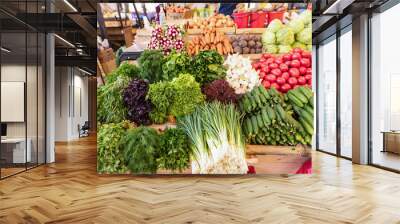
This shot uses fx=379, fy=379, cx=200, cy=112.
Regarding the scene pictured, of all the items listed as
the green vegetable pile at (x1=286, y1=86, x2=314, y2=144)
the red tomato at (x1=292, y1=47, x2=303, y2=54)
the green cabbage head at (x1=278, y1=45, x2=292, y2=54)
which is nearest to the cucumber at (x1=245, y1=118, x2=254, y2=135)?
the green vegetable pile at (x1=286, y1=86, x2=314, y2=144)

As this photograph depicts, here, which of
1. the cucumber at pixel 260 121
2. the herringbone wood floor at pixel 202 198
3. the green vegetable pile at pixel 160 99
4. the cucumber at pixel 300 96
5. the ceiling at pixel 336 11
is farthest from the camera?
the ceiling at pixel 336 11

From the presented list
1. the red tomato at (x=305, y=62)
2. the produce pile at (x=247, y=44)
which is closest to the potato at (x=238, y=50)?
the produce pile at (x=247, y=44)

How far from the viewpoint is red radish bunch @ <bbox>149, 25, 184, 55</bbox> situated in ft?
19.6

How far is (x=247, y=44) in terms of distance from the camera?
596cm

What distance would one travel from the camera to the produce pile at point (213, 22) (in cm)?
599

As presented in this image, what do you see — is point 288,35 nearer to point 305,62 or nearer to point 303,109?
point 305,62

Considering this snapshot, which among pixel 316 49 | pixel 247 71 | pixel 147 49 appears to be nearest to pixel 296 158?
pixel 247 71

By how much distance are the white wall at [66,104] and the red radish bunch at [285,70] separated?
423 inches

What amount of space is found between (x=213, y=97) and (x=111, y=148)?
177cm

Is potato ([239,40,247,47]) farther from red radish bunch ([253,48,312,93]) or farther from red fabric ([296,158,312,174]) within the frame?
red fabric ([296,158,312,174])

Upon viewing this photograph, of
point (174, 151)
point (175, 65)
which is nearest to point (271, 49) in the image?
point (175, 65)

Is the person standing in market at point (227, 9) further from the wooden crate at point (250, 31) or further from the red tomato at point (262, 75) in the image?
the red tomato at point (262, 75)

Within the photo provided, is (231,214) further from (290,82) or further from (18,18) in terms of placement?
(18,18)

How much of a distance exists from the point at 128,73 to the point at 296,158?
2927 millimetres
